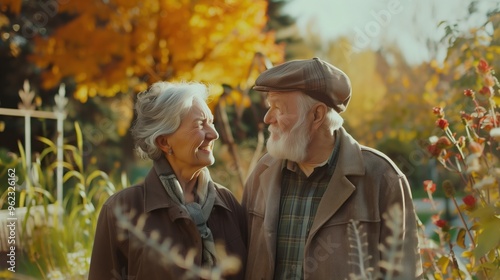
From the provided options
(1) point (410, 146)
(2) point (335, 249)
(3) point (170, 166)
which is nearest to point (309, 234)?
(2) point (335, 249)

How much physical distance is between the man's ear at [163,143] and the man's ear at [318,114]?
57 cm

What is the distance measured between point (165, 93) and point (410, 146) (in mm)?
14734

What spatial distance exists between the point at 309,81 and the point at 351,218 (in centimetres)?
52

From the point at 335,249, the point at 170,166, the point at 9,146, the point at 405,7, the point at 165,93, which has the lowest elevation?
the point at 9,146

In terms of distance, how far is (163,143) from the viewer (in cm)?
279

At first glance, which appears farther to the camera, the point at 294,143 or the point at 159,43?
the point at 159,43

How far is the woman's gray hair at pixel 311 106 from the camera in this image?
8.71ft

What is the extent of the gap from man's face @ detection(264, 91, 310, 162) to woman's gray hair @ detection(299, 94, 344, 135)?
1cm

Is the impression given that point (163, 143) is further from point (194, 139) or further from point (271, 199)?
point (271, 199)

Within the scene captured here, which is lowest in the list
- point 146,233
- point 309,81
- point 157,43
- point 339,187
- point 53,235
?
point 53,235

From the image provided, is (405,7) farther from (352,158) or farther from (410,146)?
(352,158)

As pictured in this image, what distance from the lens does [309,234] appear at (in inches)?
102

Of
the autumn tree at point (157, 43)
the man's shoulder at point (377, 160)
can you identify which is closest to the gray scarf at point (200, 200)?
the man's shoulder at point (377, 160)

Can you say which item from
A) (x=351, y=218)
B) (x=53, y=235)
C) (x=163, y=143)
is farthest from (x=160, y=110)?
(x=53, y=235)
